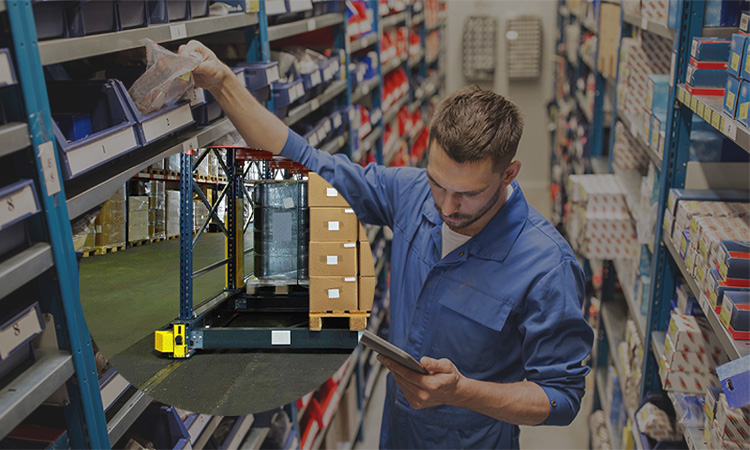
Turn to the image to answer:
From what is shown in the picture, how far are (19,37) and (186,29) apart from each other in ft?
2.26

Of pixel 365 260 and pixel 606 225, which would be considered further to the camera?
pixel 606 225

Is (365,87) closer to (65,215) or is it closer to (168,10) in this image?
(168,10)

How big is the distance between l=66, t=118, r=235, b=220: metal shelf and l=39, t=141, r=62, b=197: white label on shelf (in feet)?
0.19

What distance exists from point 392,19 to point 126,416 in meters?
4.41

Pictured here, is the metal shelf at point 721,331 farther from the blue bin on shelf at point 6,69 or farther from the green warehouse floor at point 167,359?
the blue bin on shelf at point 6,69

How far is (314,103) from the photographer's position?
117 inches

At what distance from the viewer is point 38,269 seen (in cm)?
122

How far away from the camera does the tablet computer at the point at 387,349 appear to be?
1.33m

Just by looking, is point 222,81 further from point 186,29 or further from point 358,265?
point 358,265

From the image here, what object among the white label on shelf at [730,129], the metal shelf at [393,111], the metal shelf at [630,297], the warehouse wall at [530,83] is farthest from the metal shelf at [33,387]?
the warehouse wall at [530,83]

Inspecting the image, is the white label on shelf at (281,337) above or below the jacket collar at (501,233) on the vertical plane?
below

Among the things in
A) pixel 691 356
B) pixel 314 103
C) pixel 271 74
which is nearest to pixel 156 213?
pixel 271 74

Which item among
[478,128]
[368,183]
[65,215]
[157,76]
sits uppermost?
[157,76]

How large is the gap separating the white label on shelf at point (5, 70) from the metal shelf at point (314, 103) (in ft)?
4.86
